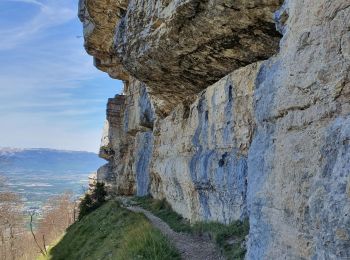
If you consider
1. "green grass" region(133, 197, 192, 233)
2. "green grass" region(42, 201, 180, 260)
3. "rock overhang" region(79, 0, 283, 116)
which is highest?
"rock overhang" region(79, 0, 283, 116)

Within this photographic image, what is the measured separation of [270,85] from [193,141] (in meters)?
7.88

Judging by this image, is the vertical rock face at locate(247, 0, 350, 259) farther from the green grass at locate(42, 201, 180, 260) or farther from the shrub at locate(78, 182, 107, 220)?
the shrub at locate(78, 182, 107, 220)

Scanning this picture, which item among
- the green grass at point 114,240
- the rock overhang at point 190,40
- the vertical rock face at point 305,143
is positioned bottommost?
the green grass at point 114,240

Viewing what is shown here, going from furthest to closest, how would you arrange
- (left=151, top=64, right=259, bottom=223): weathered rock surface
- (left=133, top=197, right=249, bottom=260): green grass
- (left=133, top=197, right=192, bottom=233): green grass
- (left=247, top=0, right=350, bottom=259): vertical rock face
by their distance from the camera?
(left=133, top=197, right=192, bottom=233): green grass < (left=151, top=64, right=259, bottom=223): weathered rock surface < (left=133, top=197, right=249, bottom=260): green grass < (left=247, top=0, right=350, bottom=259): vertical rock face

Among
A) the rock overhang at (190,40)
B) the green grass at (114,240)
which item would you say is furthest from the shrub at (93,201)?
the rock overhang at (190,40)

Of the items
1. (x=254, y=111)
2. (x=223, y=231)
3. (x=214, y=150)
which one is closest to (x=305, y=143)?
(x=254, y=111)

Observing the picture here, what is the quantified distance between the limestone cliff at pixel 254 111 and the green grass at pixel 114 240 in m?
1.75

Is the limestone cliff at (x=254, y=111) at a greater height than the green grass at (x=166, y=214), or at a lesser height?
greater

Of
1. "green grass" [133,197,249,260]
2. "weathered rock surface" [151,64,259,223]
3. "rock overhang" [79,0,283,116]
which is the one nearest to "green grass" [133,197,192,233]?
"green grass" [133,197,249,260]

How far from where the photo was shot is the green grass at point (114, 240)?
9586 millimetres

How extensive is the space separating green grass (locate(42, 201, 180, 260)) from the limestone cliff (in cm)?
175

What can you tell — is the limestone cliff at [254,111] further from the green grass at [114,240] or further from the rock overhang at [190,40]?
the green grass at [114,240]

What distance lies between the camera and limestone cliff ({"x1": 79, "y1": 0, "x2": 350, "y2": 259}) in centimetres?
432

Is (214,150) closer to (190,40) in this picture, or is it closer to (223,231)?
(223,231)
